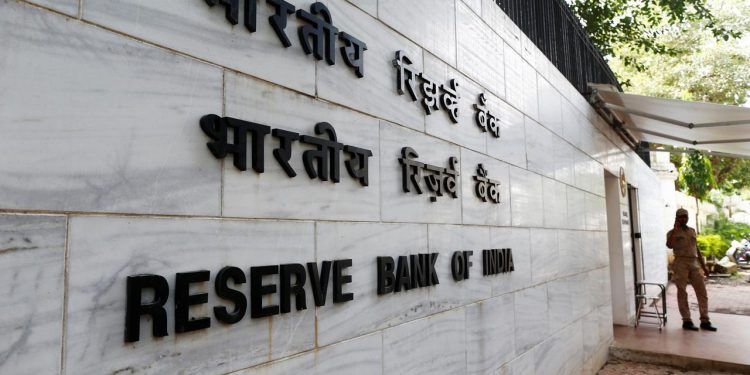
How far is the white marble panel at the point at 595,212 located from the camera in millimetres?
5746

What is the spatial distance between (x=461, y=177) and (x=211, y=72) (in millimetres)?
1817

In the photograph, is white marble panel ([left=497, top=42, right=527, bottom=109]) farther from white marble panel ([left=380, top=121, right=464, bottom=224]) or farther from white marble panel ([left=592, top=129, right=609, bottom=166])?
white marble panel ([left=592, top=129, right=609, bottom=166])

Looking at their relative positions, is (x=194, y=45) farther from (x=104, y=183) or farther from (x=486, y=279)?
(x=486, y=279)

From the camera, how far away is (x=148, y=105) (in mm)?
1382

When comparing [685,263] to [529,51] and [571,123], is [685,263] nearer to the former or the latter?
[571,123]

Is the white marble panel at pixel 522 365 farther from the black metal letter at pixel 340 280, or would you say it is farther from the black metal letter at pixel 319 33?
the black metal letter at pixel 319 33

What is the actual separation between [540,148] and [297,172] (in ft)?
10.0

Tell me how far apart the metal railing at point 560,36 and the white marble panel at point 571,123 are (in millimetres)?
452

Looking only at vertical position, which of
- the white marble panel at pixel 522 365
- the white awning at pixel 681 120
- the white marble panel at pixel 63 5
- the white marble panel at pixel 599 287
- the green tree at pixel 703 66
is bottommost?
the white marble panel at pixel 522 365

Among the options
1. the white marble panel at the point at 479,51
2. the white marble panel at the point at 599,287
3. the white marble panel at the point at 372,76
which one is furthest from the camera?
the white marble panel at the point at 599,287

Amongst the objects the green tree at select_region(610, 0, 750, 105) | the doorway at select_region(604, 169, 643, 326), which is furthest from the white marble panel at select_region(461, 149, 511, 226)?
the green tree at select_region(610, 0, 750, 105)

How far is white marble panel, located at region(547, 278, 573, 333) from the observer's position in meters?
4.20

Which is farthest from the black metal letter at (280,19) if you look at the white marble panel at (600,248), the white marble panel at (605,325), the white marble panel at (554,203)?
the white marble panel at (605,325)

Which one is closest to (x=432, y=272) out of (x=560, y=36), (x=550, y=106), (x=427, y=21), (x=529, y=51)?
(x=427, y=21)
